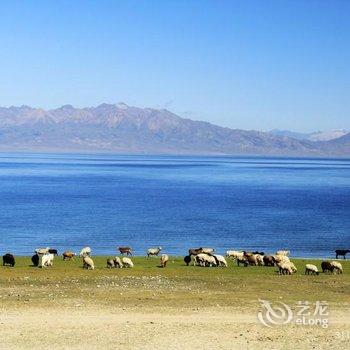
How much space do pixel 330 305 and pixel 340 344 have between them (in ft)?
22.9

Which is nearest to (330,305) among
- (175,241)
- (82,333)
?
(82,333)

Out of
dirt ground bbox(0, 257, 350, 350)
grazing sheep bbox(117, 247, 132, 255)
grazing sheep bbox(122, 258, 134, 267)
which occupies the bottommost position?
grazing sheep bbox(117, 247, 132, 255)

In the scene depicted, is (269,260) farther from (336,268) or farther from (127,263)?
(127,263)

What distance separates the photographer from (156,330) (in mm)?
24938

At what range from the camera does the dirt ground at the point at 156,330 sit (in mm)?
22984

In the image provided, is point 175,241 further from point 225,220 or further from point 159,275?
point 159,275

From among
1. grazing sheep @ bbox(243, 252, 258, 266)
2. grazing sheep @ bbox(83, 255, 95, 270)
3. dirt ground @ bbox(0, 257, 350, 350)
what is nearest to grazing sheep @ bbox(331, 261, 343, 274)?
dirt ground @ bbox(0, 257, 350, 350)

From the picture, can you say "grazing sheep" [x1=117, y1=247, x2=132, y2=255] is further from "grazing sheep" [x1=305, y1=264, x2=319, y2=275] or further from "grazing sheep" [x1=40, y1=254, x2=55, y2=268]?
"grazing sheep" [x1=305, y1=264, x2=319, y2=275]

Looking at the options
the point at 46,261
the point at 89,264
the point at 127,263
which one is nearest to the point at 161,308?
the point at 89,264

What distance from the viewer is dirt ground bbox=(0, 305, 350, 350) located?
23.0 meters

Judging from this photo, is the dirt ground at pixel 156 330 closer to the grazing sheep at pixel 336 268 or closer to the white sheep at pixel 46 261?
the grazing sheep at pixel 336 268

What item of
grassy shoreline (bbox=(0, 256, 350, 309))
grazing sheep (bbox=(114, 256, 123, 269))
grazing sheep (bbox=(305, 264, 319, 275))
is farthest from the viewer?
grazing sheep (bbox=(114, 256, 123, 269))

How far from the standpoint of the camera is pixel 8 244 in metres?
70.4

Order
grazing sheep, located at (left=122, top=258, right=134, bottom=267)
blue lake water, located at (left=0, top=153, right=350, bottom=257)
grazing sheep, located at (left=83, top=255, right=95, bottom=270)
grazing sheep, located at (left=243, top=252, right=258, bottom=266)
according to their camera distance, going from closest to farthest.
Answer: grazing sheep, located at (left=83, top=255, right=95, bottom=270) < grazing sheep, located at (left=122, top=258, right=134, bottom=267) < grazing sheep, located at (left=243, top=252, right=258, bottom=266) < blue lake water, located at (left=0, top=153, right=350, bottom=257)
